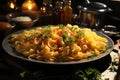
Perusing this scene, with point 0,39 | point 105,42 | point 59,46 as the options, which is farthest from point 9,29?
point 105,42

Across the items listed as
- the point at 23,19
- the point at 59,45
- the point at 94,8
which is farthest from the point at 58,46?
the point at 94,8

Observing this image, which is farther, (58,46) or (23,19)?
(23,19)

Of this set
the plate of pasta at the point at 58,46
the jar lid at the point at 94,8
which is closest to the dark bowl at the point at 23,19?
the plate of pasta at the point at 58,46

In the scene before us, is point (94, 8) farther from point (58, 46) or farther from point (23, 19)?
point (58, 46)

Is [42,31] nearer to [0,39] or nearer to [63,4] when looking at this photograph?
[0,39]

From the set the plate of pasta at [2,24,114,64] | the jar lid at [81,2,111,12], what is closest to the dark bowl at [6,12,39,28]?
the plate of pasta at [2,24,114,64]
